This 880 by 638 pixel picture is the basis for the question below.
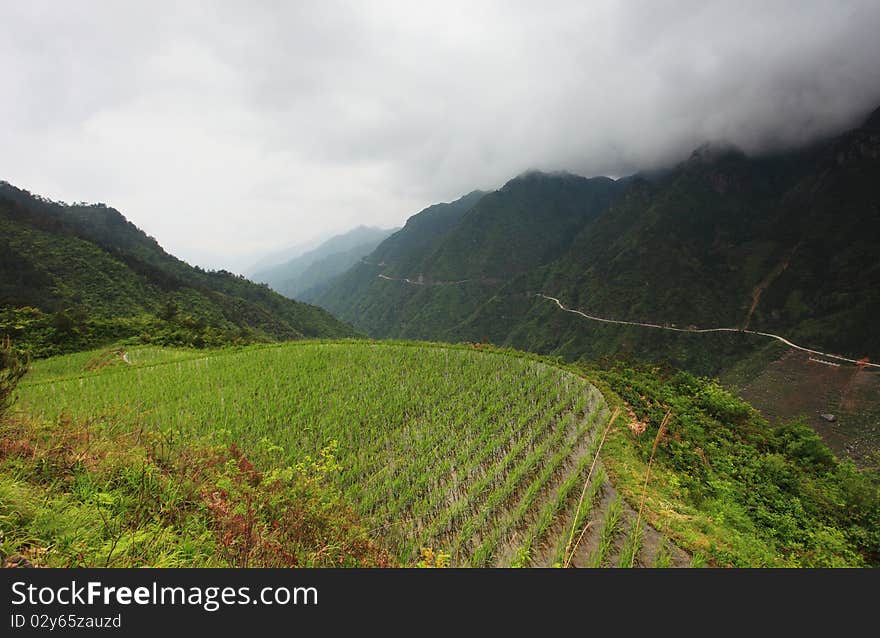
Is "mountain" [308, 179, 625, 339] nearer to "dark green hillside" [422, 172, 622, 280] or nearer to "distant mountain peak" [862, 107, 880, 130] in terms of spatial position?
"dark green hillside" [422, 172, 622, 280]

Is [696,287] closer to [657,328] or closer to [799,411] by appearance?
[657,328]

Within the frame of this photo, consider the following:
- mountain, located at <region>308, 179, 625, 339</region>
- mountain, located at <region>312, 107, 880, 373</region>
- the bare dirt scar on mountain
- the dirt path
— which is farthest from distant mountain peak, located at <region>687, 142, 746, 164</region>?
the bare dirt scar on mountain

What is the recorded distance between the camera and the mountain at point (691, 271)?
80.9 metres

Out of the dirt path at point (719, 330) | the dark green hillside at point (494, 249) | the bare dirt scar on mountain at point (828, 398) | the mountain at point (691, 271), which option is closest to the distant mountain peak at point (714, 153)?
the mountain at point (691, 271)

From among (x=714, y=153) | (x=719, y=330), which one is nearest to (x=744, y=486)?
(x=719, y=330)

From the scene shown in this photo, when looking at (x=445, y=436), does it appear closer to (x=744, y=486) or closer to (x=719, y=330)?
(x=744, y=486)

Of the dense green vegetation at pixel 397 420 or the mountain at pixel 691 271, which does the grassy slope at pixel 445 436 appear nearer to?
the dense green vegetation at pixel 397 420

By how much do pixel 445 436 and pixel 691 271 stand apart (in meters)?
130

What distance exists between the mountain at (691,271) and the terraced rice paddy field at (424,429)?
270 ft

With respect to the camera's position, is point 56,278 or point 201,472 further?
point 56,278

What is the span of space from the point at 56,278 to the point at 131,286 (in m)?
6.76

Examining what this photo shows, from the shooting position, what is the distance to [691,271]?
107812 mm

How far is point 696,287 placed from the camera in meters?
101
